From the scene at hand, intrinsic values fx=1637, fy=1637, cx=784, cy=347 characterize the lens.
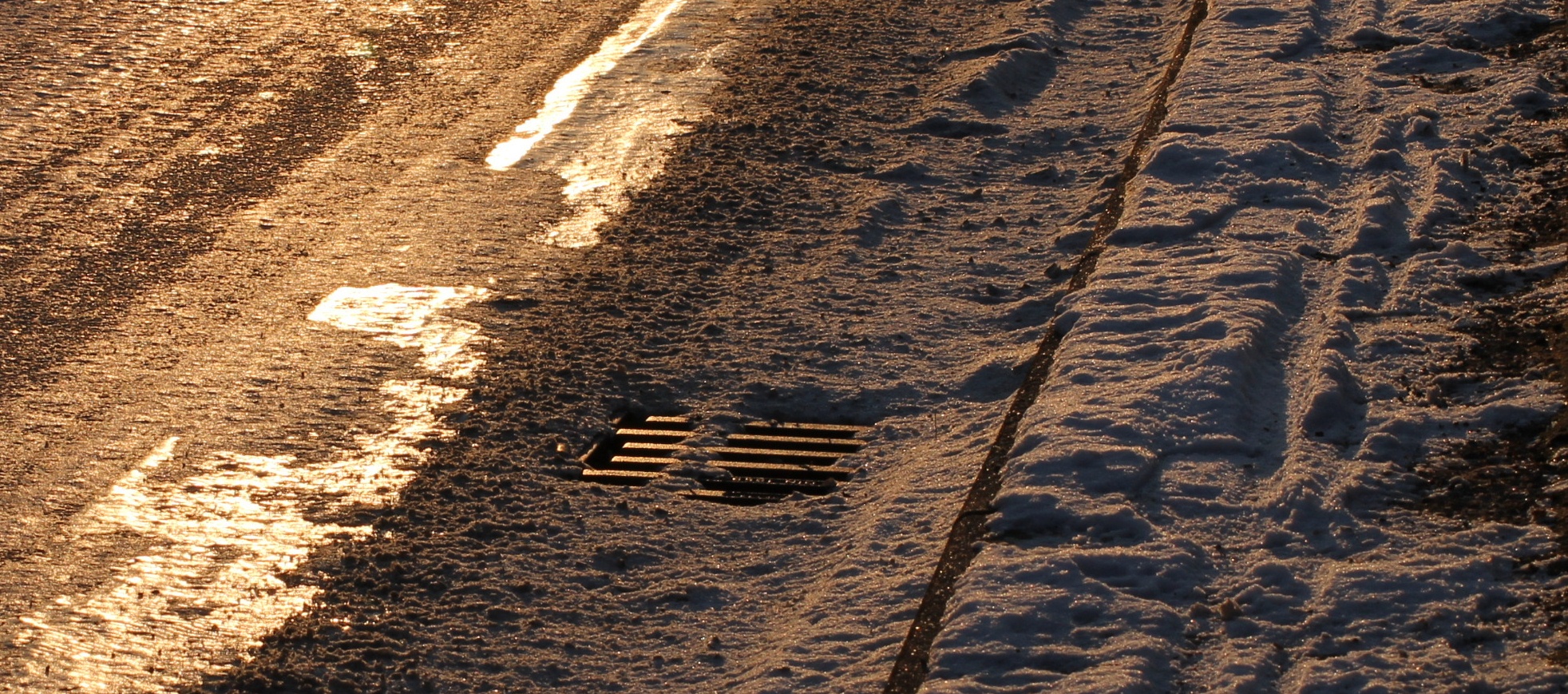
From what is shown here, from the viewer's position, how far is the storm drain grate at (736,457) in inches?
196

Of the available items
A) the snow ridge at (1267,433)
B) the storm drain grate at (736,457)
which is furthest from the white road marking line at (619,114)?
the snow ridge at (1267,433)

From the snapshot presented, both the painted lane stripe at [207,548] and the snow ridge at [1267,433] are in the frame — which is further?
the painted lane stripe at [207,548]

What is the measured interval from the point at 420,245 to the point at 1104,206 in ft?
8.96

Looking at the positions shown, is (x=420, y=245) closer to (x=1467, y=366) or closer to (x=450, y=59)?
(x=450, y=59)

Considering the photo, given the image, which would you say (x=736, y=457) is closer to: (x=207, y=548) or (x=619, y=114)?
(x=207, y=548)

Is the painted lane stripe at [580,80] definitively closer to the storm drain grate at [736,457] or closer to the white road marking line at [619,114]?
the white road marking line at [619,114]

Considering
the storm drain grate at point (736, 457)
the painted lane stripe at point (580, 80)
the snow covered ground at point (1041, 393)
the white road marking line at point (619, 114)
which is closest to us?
the snow covered ground at point (1041, 393)

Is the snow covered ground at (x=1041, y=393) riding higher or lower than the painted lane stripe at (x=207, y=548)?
lower

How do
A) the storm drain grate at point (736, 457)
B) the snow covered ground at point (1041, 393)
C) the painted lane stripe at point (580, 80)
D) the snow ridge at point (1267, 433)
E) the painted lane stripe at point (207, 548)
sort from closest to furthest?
the snow ridge at point (1267, 433) < the snow covered ground at point (1041, 393) < the painted lane stripe at point (207, 548) < the storm drain grate at point (736, 457) < the painted lane stripe at point (580, 80)

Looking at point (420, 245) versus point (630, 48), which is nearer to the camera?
point (420, 245)

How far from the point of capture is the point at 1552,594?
12.7ft

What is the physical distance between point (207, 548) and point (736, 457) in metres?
1.58

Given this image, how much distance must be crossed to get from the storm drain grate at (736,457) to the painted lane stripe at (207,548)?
61 cm

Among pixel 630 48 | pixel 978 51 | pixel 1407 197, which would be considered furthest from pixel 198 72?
pixel 1407 197
